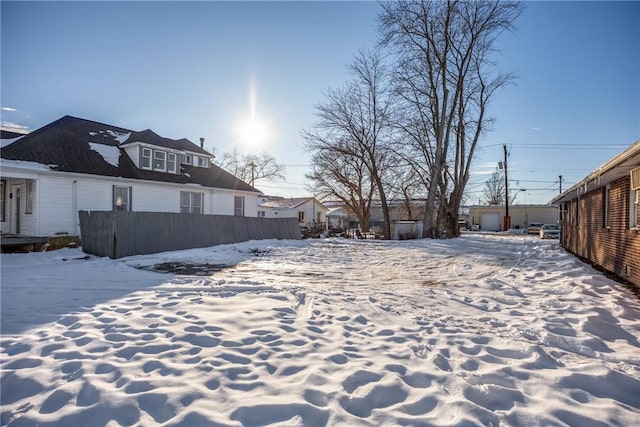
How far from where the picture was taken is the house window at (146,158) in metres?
16.5

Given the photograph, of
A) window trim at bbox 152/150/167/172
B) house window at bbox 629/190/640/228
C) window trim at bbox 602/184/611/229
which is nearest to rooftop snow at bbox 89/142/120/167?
window trim at bbox 152/150/167/172

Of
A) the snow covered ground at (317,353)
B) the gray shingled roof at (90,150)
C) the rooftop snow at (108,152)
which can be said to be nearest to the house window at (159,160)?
the gray shingled roof at (90,150)

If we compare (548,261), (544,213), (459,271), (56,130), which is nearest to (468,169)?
(548,261)

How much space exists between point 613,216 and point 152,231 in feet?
43.0

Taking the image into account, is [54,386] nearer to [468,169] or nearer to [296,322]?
[296,322]

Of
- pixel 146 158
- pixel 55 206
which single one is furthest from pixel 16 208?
pixel 146 158

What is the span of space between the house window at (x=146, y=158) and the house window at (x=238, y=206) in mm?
5094

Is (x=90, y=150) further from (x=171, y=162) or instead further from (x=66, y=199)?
(x=171, y=162)

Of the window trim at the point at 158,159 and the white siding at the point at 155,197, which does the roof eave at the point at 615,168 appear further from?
the window trim at the point at 158,159

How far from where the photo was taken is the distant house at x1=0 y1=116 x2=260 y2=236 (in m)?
12.3

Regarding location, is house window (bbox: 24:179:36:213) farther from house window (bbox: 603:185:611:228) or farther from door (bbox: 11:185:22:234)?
house window (bbox: 603:185:611:228)

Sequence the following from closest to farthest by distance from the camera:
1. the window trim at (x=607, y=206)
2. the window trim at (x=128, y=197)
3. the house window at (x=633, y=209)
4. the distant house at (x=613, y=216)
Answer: the distant house at (x=613, y=216)
the house window at (x=633, y=209)
the window trim at (x=607, y=206)
the window trim at (x=128, y=197)

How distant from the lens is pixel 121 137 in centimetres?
1775

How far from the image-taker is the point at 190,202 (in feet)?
58.2
